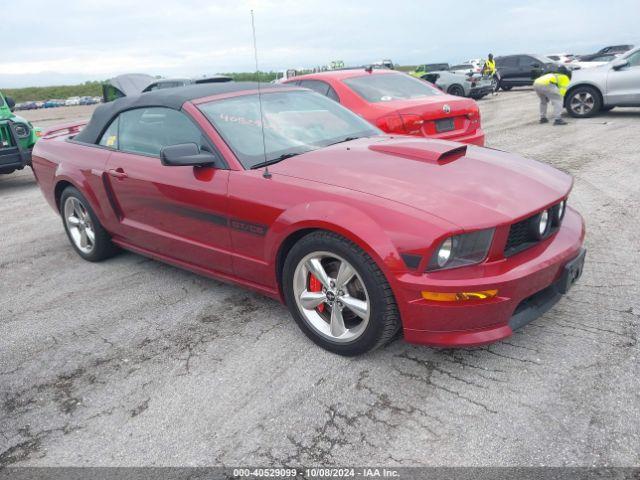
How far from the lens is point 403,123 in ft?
22.1

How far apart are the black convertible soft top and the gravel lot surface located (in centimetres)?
138

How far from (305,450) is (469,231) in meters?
1.28

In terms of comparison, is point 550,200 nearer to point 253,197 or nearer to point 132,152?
point 253,197

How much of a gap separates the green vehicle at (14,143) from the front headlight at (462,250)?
8.28m

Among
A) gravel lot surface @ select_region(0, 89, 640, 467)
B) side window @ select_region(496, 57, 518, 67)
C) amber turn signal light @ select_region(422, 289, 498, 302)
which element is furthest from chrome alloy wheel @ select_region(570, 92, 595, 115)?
side window @ select_region(496, 57, 518, 67)

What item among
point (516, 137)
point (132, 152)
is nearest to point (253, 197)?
point (132, 152)

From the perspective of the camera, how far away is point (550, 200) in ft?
10.1

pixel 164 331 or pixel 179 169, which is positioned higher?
pixel 179 169

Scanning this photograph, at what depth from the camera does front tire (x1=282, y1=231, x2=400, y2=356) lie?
2.88 m

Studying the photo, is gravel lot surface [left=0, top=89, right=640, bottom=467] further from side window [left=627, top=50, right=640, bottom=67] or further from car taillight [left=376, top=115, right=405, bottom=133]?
side window [left=627, top=50, right=640, bottom=67]

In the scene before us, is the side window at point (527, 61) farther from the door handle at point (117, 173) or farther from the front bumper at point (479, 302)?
the front bumper at point (479, 302)

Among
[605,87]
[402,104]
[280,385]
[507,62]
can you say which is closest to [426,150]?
[280,385]

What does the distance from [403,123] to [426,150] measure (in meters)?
3.38

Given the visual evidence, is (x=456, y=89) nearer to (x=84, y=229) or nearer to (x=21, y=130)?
(x=21, y=130)
